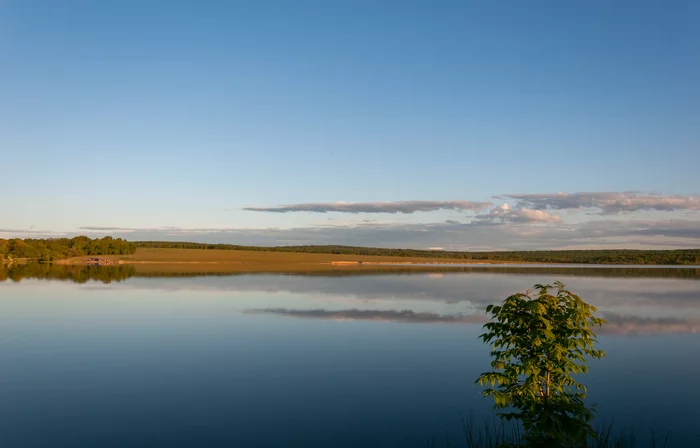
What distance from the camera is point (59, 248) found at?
137750 millimetres

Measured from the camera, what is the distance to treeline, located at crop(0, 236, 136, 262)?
429ft

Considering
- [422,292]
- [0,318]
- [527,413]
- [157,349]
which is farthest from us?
[422,292]

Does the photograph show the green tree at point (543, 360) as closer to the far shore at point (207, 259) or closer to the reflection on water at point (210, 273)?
the reflection on water at point (210, 273)

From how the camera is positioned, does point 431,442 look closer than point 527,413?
No

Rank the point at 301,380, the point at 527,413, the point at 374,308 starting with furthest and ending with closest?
the point at 374,308 → the point at 301,380 → the point at 527,413

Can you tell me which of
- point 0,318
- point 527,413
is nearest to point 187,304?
point 0,318

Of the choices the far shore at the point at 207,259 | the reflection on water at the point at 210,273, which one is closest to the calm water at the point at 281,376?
the reflection on water at the point at 210,273

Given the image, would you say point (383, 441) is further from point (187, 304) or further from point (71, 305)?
point (71, 305)

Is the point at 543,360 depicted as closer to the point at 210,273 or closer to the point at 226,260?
the point at 210,273

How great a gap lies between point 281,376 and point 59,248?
5539 inches

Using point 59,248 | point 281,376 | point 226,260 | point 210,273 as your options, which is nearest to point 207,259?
point 226,260

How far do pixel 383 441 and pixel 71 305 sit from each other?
2777cm

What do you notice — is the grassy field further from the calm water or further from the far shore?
the calm water

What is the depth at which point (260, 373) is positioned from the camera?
52.0 feet
